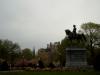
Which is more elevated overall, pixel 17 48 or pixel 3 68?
pixel 17 48

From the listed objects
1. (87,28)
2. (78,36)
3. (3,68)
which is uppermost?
(87,28)

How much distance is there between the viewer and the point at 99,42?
74812 millimetres

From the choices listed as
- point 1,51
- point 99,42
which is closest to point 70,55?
point 99,42

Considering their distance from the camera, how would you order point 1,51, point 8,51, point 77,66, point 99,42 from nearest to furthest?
point 77,66, point 99,42, point 1,51, point 8,51

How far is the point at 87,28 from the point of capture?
250 feet

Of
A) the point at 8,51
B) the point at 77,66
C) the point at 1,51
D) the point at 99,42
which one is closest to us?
the point at 77,66

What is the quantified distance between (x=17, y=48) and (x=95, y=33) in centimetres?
4202

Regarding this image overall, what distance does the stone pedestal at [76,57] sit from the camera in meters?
42.8

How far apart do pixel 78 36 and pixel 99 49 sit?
116 feet

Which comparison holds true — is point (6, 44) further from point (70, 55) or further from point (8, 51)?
point (70, 55)

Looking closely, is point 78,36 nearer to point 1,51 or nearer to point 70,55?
point 70,55

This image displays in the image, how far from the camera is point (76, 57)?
142 feet

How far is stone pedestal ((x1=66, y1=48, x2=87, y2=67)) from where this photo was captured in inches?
1684

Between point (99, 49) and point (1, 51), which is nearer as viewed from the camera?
point (99, 49)
